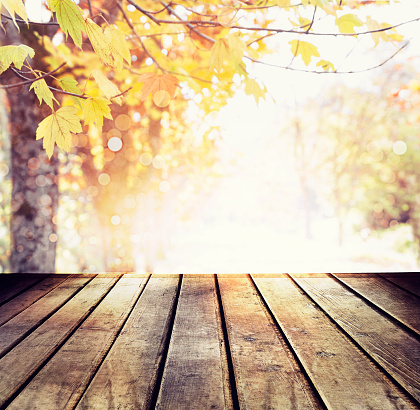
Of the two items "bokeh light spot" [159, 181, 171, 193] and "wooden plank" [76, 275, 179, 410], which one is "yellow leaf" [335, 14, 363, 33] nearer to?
"wooden plank" [76, 275, 179, 410]

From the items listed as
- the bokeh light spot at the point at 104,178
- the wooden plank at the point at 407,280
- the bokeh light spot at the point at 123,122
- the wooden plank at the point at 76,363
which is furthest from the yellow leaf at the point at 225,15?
the bokeh light spot at the point at 104,178

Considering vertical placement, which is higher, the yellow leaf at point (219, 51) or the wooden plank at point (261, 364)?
the yellow leaf at point (219, 51)

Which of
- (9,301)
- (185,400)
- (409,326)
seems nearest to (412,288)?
(409,326)

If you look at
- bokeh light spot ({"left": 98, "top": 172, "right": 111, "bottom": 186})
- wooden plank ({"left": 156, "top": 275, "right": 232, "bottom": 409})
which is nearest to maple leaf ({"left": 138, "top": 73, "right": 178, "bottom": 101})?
wooden plank ({"left": 156, "top": 275, "right": 232, "bottom": 409})

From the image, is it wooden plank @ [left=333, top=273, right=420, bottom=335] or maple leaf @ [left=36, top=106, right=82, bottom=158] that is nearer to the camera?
maple leaf @ [left=36, top=106, right=82, bottom=158]

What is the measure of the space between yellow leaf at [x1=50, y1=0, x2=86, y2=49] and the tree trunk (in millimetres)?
1957

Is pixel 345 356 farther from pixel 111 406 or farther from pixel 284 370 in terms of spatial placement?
pixel 111 406

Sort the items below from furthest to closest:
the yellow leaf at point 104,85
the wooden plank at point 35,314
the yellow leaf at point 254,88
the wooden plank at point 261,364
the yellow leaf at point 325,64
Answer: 1. the yellow leaf at point 325,64
2. the yellow leaf at point 254,88
3. the wooden plank at point 35,314
4. the yellow leaf at point 104,85
5. the wooden plank at point 261,364

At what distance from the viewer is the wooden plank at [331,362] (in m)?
0.83

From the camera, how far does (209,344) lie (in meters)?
1.10

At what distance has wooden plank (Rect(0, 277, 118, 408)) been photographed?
0.92 metres

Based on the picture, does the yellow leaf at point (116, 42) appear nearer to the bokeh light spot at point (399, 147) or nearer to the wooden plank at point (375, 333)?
the wooden plank at point (375, 333)

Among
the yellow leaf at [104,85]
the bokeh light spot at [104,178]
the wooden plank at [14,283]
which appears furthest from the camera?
the bokeh light spot at [104,178]

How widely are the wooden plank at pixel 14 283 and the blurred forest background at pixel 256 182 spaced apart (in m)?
0.98
